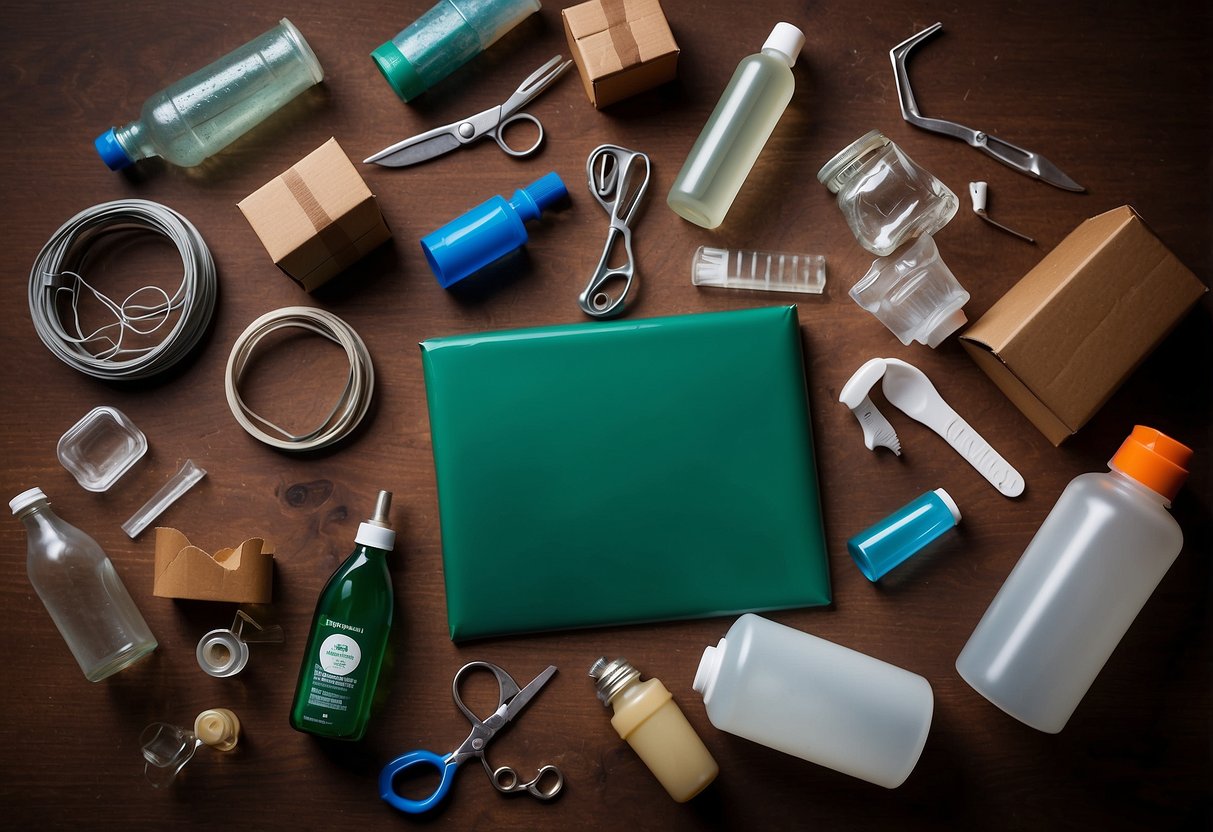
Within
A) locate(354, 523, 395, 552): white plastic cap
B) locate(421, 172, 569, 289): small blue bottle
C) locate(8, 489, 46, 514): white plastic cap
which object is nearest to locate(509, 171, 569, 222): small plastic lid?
locate(421, 172, 569, 289): small blue bottle

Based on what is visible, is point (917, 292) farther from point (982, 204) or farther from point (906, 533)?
point (906, 533)

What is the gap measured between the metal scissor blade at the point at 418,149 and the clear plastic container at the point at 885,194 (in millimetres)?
506

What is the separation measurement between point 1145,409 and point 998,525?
0.81 ft

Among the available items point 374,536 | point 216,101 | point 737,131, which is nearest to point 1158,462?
point 737,131

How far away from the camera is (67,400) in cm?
115

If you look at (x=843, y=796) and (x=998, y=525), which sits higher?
(x=998, y=525)

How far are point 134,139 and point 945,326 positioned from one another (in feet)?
3.60

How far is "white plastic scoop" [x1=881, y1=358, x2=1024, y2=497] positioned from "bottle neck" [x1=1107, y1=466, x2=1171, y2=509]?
0.11 meters

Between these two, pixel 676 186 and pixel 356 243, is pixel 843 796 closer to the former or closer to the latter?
pixel 676 186

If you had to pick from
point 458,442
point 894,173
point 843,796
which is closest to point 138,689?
point 458,442

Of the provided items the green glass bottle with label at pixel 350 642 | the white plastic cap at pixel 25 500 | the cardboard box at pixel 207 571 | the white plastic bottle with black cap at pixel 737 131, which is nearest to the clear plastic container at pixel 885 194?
the white plastic bottle with black cap at pixel 737 131

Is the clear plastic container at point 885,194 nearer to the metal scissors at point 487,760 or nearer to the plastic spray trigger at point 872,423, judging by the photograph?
the plastic spray trigger at point 872,423

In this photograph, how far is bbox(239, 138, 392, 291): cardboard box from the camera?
3.40ft

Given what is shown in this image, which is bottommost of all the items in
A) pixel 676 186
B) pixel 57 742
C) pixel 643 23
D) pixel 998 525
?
pixel 998 525
